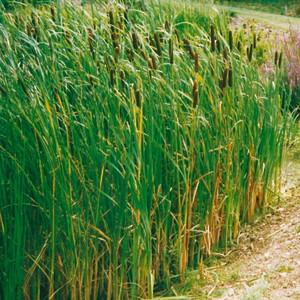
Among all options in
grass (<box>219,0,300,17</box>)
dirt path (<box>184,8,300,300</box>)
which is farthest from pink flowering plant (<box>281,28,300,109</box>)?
grass (<box>219,0,300,17</box>)

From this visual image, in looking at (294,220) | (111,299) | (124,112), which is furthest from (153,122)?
(294,220)

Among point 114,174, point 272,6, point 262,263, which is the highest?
point 272,6

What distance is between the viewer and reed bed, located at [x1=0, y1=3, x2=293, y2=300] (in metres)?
2.87

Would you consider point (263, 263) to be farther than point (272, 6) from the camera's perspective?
No

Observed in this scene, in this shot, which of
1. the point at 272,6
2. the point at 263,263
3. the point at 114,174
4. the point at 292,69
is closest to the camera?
the point at 114,174

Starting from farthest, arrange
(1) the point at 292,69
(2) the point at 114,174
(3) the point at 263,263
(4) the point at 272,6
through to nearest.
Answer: (4) the point at 272,6
(1) the point at 292,69
(3) the point at 263,263
(2) the point at 114,174

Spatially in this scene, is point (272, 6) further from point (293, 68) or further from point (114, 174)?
point (114, 174)

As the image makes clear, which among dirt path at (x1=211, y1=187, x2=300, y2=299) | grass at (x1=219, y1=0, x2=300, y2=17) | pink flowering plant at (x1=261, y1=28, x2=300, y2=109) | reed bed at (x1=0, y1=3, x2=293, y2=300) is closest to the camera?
reed bed at (x1=0, y1=3, x2=293, y2=300)

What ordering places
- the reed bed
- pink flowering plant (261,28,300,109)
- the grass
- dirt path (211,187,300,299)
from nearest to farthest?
the reed bed < dirt path (211,187,300,299) < pink flowering plant (261,28,300,109) < the grass

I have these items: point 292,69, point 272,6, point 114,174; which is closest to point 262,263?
point 114,174

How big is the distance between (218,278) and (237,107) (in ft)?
3.77

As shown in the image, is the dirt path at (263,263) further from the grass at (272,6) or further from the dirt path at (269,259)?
the grass at (272,6)

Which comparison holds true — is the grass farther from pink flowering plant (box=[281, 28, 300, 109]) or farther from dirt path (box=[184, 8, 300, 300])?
dirt path (box=[184, 8, 300, 300])

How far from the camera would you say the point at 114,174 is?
305cm
